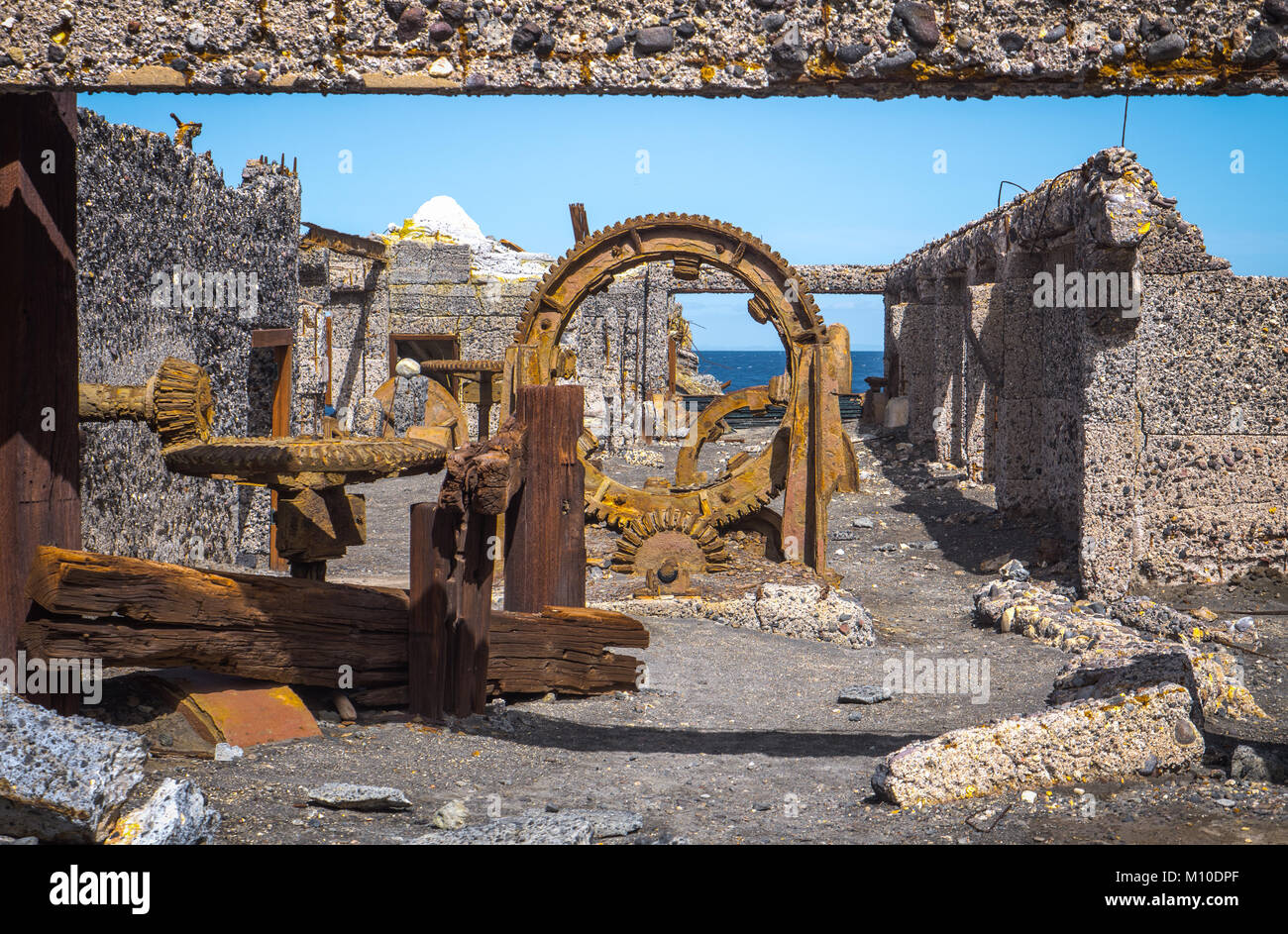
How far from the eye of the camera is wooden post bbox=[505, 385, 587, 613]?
525 cm

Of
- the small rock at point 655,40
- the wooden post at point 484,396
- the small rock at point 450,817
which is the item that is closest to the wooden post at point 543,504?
the small rock at point 450,817

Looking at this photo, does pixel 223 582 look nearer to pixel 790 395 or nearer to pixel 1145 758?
pixel 1145 758

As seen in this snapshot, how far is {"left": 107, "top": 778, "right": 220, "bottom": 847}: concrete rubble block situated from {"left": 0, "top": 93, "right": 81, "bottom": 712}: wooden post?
47.1 inches

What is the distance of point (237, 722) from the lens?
157 inches

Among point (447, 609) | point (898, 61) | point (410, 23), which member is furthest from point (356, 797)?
point (898, 61)

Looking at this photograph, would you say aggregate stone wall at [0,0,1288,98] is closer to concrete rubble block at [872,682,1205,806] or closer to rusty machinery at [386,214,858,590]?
concrete rubble block at [872,682,1205,806]

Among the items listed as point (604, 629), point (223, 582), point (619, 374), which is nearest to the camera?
point (223, 582)

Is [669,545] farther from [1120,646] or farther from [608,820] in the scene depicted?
[608,820]

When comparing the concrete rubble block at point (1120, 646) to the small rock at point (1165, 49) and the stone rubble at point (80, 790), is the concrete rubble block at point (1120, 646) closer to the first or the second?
the small rock at point (1165, 49)

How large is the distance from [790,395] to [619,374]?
11.1 m

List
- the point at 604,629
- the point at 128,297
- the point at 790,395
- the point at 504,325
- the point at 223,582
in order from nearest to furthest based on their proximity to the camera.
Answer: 1. the point at 223,582
2. the point at 604,629
3. the point at 128,297
4. the point at 790,395
5. the point at 504,325

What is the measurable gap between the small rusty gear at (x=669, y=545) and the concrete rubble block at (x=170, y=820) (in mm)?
5567

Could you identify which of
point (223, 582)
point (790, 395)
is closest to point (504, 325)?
point (790, 395)

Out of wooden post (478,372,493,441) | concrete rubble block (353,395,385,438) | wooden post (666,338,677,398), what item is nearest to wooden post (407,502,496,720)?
wooden post (478,372,493,441)
